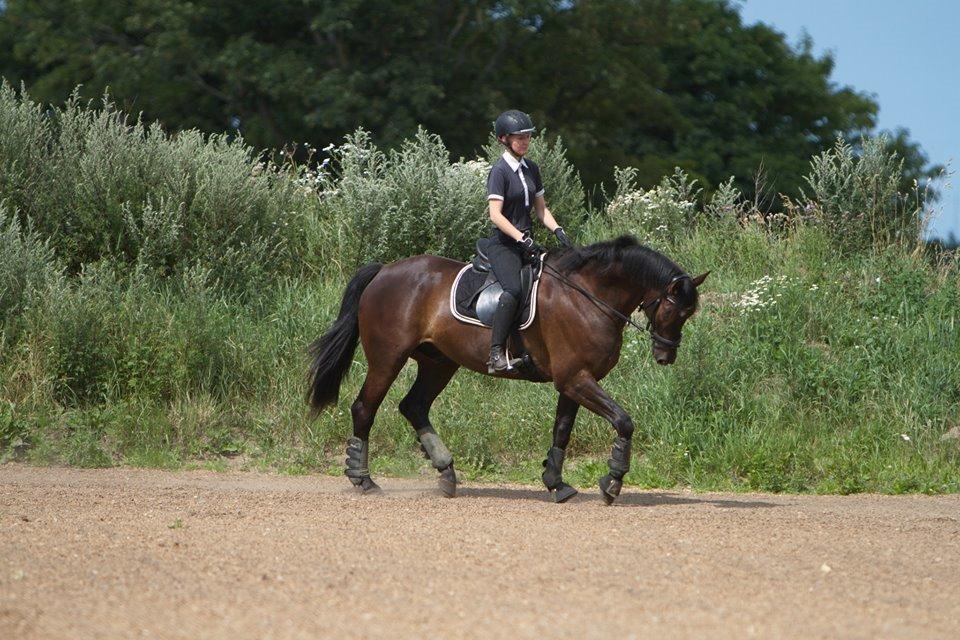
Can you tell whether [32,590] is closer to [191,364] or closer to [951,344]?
[191,364]

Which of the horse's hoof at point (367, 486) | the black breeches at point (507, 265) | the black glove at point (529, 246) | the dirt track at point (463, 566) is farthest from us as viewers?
the horse's hoof at point (367, 486)

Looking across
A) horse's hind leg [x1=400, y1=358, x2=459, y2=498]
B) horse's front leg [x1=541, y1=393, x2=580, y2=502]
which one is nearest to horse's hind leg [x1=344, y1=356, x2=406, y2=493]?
horse's hind leg [x1=400, y1=358, x2=459, y2=498]

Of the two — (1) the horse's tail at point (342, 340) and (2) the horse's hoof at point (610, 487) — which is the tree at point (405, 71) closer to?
(1) the horse's tail at point (342, 340)

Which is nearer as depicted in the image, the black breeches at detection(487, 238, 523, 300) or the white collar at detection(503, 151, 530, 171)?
the black breeches at detection(487, 238, 523, 300)

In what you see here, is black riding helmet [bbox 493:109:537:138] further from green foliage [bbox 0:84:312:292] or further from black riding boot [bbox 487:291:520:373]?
green foliage [bbox 0:84:312:292]

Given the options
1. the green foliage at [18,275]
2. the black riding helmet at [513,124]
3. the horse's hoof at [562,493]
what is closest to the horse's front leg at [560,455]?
the horse's hoof at [562,493]

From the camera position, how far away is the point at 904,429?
12.4m

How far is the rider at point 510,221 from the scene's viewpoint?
33.8 feet

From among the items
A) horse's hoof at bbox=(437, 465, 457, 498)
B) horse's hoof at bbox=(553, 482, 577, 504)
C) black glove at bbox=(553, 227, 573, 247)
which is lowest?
horse's hoof at bbox=(437, 465, 457, 498)

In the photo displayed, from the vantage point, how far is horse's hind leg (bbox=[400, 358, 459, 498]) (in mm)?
10750

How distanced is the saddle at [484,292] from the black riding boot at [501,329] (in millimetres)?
103

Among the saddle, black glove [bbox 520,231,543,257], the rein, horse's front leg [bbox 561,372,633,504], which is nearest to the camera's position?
horse's front leg [bbox 561,372,633,504]

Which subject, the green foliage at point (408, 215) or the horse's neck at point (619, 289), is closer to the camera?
the horse's neck at point (619, 289)

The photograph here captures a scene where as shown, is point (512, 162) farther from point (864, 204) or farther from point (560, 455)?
point (864, 204)
